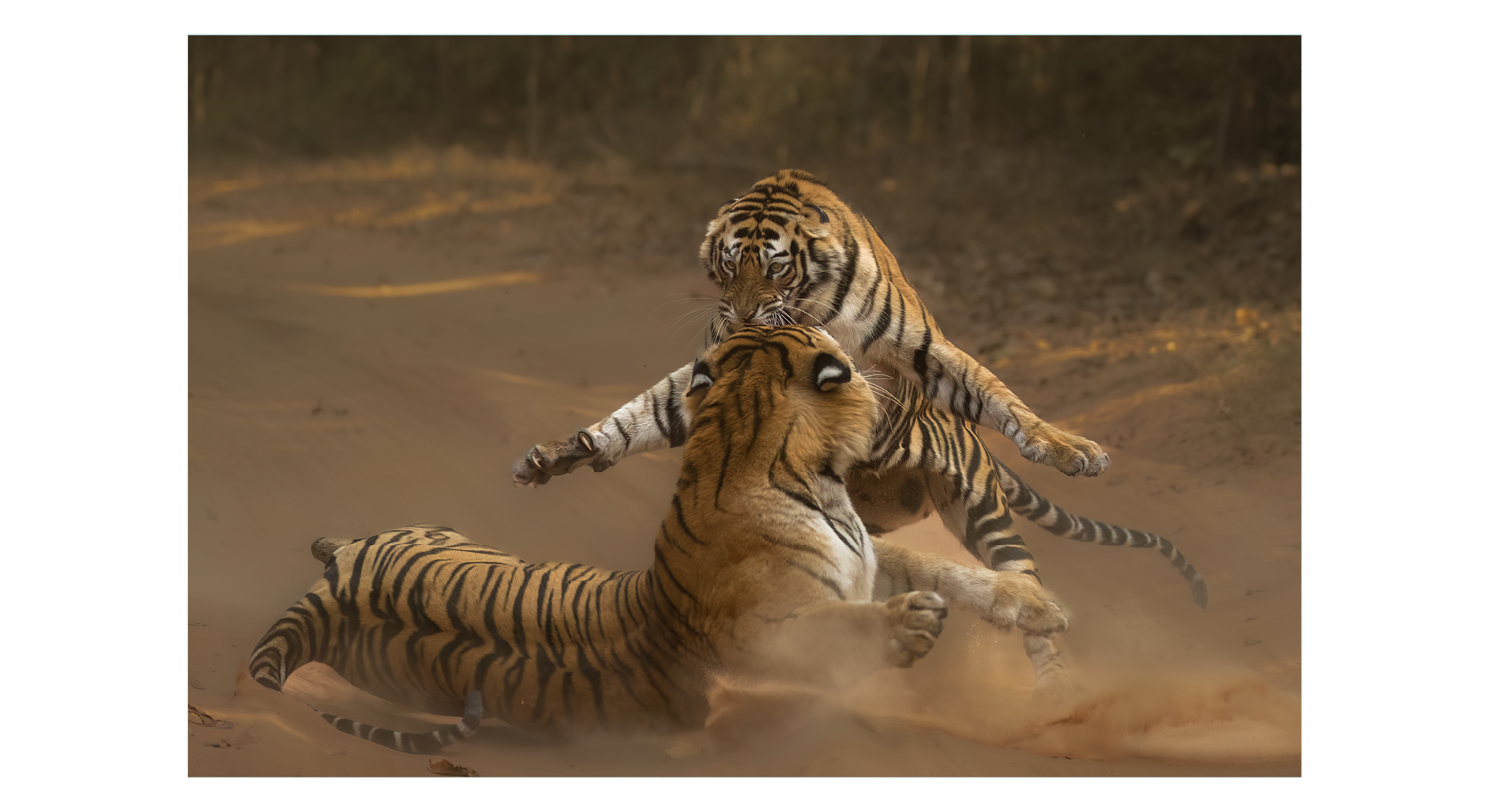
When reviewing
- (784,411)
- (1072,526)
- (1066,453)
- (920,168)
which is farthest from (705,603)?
(920,168)

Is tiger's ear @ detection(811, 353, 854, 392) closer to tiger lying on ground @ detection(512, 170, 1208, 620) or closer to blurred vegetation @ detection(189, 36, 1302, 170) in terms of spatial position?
tiger lying on ground @ detection(512, 170, 1208, 620)

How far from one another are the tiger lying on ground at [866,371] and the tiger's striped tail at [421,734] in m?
0.83

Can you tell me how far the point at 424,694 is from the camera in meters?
3.94

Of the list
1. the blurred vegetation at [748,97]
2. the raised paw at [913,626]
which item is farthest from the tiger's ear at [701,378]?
the blurred vegetation at [748,97]

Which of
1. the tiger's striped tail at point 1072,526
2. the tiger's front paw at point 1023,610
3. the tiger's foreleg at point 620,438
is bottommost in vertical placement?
the tiger's front paw at point 1023,610

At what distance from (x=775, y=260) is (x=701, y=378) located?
62 cm

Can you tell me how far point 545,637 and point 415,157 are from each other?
36.1 ft

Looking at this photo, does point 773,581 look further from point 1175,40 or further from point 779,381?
point 1175,40

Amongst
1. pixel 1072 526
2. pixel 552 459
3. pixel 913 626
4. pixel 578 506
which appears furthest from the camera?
pixel 578 506

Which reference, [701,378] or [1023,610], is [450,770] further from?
[1023,610]

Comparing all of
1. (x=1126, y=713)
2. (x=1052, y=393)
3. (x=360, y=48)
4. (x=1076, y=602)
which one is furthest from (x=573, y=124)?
(x=1126, y=713)

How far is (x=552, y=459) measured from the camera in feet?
13.7

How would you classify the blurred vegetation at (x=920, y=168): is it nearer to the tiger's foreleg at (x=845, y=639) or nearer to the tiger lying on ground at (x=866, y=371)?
the tiger lying on ground at (x=866, y=371)

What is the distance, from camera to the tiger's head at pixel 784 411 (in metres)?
3.60
